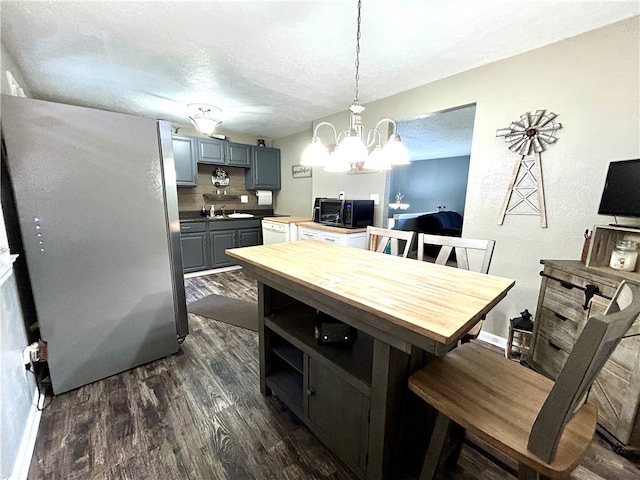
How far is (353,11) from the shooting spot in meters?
1.62

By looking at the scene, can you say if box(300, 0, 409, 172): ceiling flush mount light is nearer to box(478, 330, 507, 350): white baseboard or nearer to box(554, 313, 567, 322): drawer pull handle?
box(554, 313, 567, 322): drawer pull handle

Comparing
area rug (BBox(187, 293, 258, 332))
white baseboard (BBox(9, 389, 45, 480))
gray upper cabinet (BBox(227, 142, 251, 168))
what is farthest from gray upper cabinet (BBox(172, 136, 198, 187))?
white baseboard (BBox(9, 389, 45, 480))

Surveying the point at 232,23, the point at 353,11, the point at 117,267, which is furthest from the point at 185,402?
the point at 353,11

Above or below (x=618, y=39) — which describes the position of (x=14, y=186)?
below

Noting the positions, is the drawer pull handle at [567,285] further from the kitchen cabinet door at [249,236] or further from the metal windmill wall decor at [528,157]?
the kitchen cabinet door at [249,236]

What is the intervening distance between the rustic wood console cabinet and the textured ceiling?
1595 millimetres

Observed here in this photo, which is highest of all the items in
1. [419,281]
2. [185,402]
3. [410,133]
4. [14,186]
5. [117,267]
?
[410,133]

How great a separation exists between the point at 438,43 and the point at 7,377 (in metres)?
3.20

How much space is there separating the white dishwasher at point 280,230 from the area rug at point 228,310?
1239 millimetres

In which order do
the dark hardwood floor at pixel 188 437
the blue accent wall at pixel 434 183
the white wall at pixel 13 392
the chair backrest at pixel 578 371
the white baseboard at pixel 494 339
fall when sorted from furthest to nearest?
the blue accent wall at pixel 434 183, the white baseboard at pixel 494 339, the dark hardwood floor at pixel 188 437, the white wall at pixel 13 392, the chair backrest at pixel 578 371

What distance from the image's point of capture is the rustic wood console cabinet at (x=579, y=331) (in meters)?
1.34

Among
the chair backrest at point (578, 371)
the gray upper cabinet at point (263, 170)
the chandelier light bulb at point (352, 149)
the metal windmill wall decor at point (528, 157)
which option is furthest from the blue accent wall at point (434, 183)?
the chair backrest at point (578, 371)

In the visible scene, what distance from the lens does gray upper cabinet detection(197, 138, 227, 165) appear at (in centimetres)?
425

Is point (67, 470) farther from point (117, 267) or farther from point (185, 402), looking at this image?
point (117, 267)
